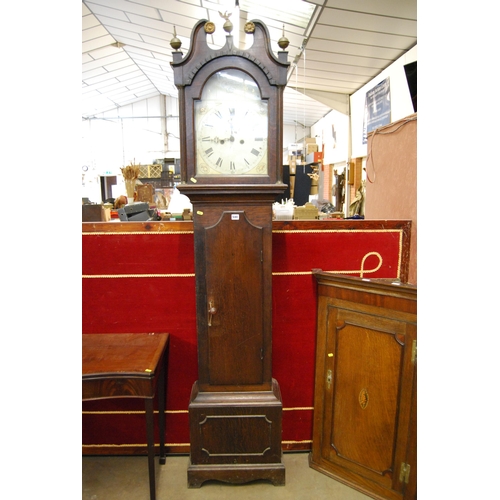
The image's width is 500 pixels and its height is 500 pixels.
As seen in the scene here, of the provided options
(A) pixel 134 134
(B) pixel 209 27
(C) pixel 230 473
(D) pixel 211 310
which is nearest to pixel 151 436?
(C) pixel 230 473

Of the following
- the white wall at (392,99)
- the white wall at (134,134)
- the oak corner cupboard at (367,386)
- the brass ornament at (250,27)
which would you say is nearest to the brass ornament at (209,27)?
the brass ornament at (250,27)

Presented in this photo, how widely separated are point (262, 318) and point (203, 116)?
0.93 m

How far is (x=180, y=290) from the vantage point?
6.33 ft

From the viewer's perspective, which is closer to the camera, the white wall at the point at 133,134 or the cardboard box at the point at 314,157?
the cardboard box at the point at 314,157

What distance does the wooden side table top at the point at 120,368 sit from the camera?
150 cm

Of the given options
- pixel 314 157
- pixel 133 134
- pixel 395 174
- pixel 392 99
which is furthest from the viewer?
pixel 133 134

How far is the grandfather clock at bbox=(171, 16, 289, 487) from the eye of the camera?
1.49 meters

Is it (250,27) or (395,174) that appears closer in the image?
(250,27)

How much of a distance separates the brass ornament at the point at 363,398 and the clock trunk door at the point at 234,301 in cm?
48

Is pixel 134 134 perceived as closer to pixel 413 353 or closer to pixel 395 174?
pixel 395 174

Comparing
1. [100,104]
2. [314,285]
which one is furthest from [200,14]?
[100,104]

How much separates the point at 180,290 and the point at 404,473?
4.44ft

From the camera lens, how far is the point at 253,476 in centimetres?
174

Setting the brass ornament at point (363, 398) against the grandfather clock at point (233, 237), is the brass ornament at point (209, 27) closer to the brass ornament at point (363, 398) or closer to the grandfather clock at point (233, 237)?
the grandfather clock at point (233, 237)
